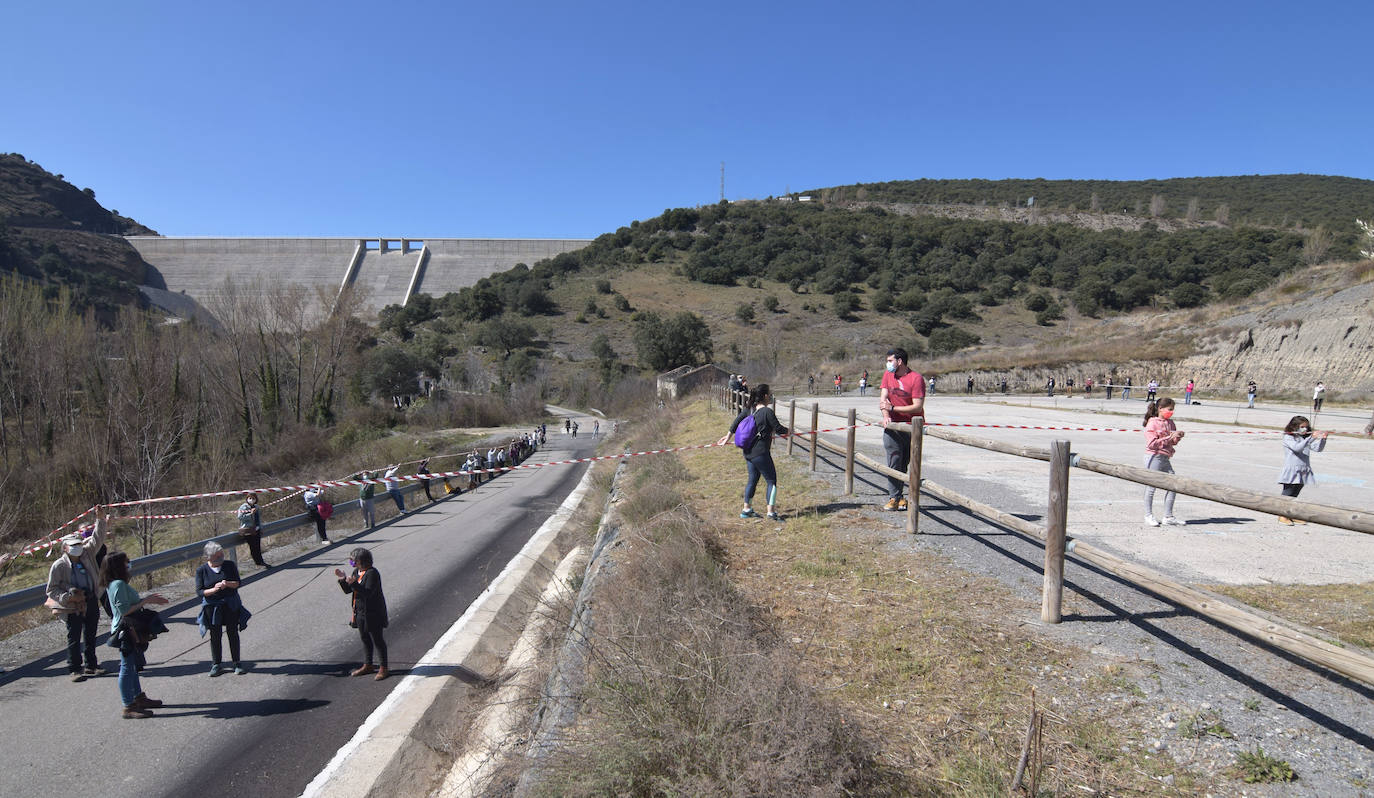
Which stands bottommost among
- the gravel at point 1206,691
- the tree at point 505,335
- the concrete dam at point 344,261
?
the gravel at point 1206,691

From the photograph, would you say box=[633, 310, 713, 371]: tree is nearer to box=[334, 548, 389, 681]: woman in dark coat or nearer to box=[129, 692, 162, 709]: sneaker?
box=[334, 548, 389, 681]: woman in dark coat

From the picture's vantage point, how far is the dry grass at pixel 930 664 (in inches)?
118

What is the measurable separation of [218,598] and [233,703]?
1141 millimetres

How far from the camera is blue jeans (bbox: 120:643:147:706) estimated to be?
688 cm

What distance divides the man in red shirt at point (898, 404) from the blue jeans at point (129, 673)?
797cm

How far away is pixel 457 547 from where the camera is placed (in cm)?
1619

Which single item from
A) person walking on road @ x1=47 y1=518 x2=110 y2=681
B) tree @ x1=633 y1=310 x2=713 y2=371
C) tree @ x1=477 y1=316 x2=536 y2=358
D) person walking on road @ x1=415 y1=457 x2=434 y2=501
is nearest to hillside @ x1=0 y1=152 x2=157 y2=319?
tree @ x1=477 y1=316 x2=536 y2=358

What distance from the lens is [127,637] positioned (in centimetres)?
681

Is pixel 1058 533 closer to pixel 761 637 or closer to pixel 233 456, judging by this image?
pixel 761 637

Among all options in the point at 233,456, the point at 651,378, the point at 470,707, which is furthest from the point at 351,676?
the point at 651,378

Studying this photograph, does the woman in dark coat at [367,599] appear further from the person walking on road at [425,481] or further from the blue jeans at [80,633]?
the person walking on road at [425,481]

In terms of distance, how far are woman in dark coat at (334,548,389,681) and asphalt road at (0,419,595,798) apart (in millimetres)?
550

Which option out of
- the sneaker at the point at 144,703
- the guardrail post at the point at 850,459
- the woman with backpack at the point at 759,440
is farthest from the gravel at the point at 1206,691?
the sneaker at the point at 144,703

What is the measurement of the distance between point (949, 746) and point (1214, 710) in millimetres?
1346
